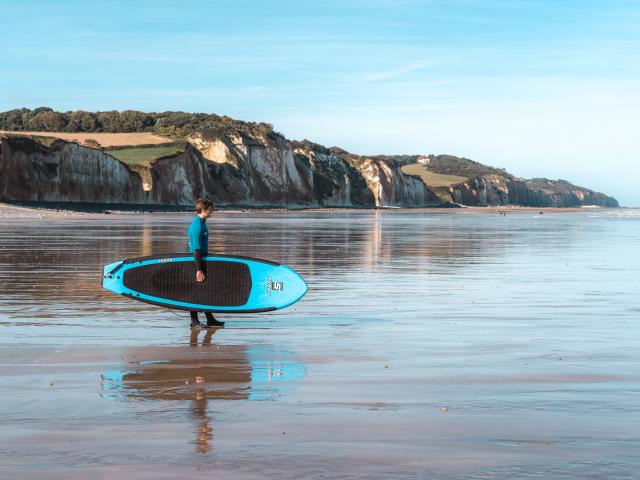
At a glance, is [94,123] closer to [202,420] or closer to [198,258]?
[198,258]

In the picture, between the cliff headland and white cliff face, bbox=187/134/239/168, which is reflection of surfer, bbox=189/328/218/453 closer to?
the cliff headland

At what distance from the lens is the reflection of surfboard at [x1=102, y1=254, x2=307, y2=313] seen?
13.5 meters

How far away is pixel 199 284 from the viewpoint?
13562mm

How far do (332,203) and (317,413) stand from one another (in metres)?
166

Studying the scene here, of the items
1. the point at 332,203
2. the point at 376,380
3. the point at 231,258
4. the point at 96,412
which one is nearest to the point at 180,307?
the point at 231,258

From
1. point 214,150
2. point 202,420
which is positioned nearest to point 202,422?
point 202,420

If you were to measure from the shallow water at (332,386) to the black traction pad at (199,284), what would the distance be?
0.39 metres

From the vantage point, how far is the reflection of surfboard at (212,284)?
1346 cm

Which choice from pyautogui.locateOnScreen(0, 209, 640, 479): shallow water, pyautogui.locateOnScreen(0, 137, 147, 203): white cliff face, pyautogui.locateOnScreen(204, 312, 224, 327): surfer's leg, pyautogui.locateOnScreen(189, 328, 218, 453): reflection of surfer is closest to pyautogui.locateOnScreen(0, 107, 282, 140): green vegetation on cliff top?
pyautogui.locateOnScreen(0, 137, 147, 203): white cliff face

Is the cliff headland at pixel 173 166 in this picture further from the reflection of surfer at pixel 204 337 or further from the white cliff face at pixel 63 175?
the reflection of surfer at pixel 204 337

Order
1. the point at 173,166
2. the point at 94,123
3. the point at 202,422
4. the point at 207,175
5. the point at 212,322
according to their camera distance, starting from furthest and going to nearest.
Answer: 1. the point at 94,123
2. the point at 207,175
3. the point at 173,166
4. the point at 212,322
5. the point at 202,422

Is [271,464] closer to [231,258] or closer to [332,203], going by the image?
[231,258]

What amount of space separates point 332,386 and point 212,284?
519 cm

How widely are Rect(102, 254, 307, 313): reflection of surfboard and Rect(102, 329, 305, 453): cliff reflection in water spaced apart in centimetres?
201
